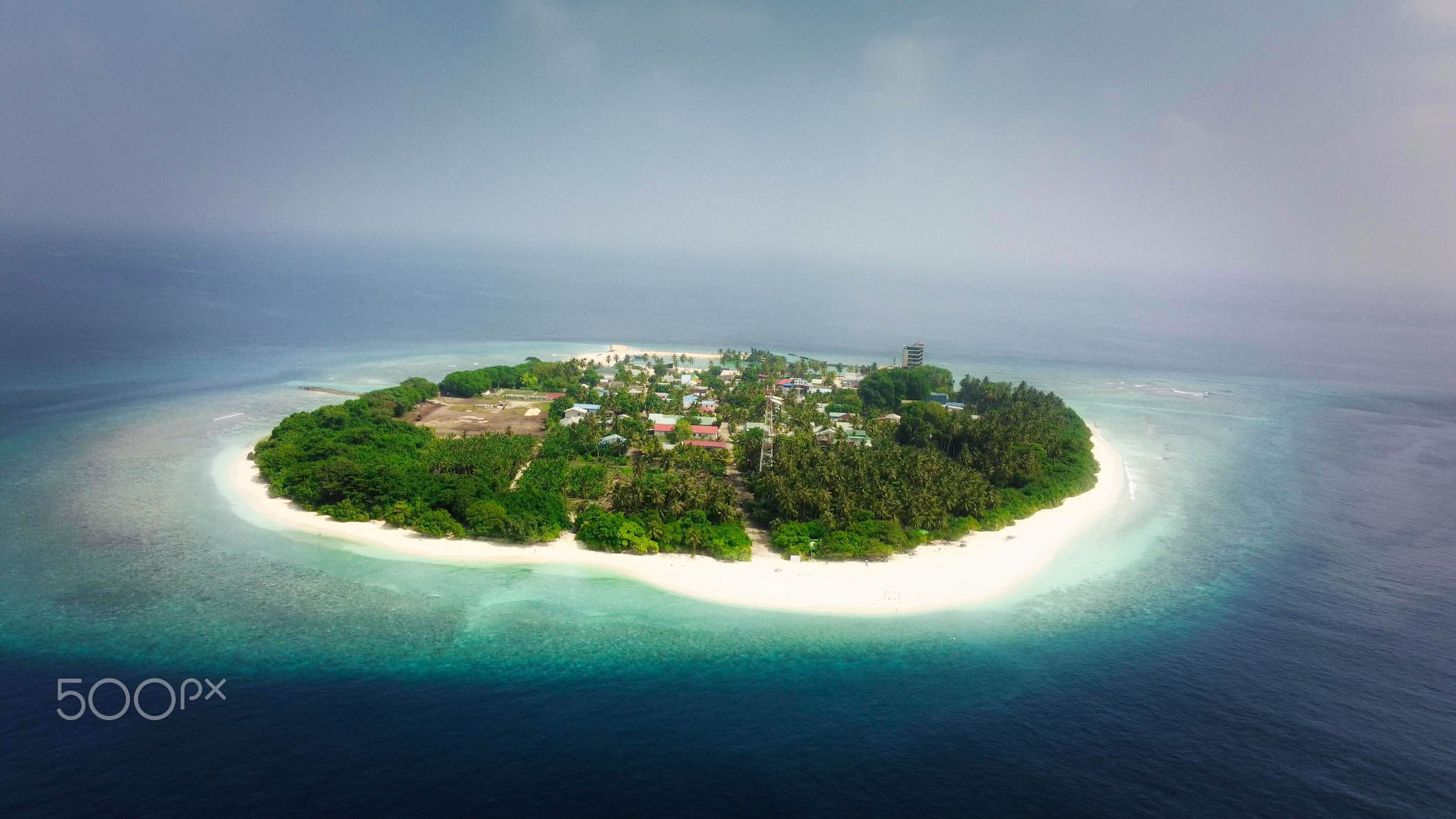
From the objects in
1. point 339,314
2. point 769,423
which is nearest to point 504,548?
point 769,423

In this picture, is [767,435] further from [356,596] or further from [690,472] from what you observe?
[356,596]

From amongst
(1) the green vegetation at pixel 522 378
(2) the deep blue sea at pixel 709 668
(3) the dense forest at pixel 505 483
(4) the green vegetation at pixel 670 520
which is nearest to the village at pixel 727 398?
(1) the green vegetation at pixel 522 378

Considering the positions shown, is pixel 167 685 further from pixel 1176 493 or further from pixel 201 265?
pixel 201 265

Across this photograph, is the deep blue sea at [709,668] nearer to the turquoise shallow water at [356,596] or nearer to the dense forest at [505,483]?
the turquoise shallow water at [356,596]

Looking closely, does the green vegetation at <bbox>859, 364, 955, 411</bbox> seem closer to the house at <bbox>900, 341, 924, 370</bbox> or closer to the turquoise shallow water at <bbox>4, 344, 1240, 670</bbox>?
the house at <bbox>900, 341, 924, 370</bbox>

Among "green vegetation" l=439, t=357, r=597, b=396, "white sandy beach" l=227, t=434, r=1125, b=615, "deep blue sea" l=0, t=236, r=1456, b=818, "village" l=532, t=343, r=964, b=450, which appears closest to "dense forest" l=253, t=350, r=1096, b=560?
"village" l=532, t=343, r=964, b=450

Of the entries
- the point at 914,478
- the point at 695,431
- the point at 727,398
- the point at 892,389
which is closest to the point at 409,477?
the point at 695,431
